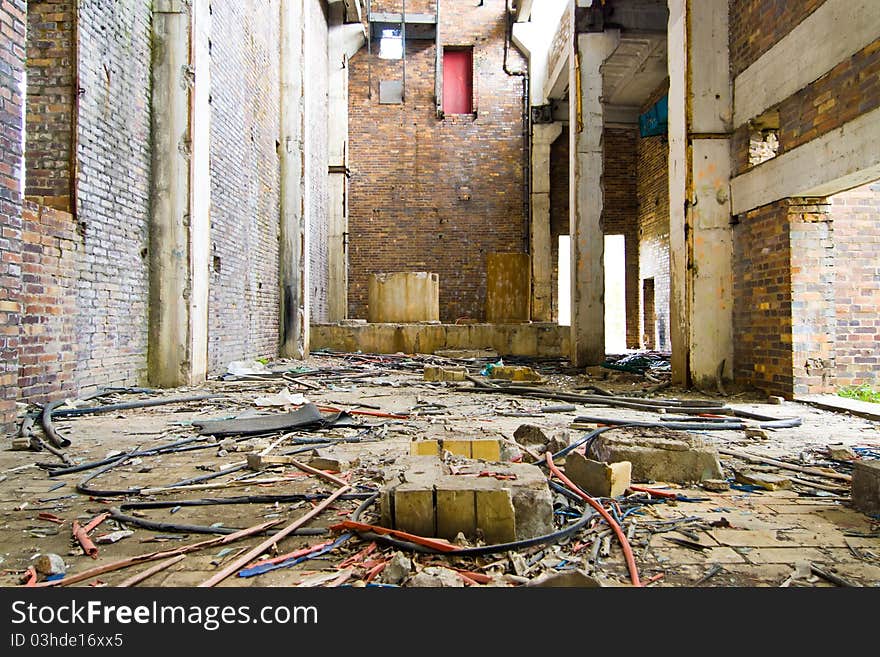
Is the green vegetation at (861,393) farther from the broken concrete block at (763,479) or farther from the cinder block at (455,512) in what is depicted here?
the cinder block at (455,512)

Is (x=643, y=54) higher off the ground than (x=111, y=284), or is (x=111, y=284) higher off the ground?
(x=643, y=54)

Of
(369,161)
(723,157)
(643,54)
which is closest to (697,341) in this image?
(723,157)

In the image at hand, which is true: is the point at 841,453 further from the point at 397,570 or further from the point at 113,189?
the point at 113,189

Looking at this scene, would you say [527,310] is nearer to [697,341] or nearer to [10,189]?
[697,341]

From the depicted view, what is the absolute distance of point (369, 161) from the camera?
18.2m

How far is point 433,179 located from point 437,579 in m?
17.0

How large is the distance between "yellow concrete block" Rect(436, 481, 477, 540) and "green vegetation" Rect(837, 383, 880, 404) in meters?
6.09

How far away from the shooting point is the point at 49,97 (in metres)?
5.69

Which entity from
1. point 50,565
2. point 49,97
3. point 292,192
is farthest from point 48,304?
point 292,192

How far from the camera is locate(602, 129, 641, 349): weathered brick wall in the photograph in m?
19.5

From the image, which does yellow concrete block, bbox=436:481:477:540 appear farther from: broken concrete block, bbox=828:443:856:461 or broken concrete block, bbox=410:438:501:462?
broken concrete block, bbox=828:443:856:461

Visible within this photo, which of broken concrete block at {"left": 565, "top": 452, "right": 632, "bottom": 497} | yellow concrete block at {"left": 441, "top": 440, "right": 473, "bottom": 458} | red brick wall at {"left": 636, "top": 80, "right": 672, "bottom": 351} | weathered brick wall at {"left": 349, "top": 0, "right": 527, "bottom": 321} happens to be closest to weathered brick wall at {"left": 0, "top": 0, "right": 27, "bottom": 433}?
yellow concrete block at {"left": 441, "top": 440, "right": 473, "bottom": 458}

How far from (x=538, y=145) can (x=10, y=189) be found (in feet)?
50.0

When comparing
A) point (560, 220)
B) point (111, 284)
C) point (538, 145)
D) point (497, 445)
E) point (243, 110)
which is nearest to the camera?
point (497, 445)
